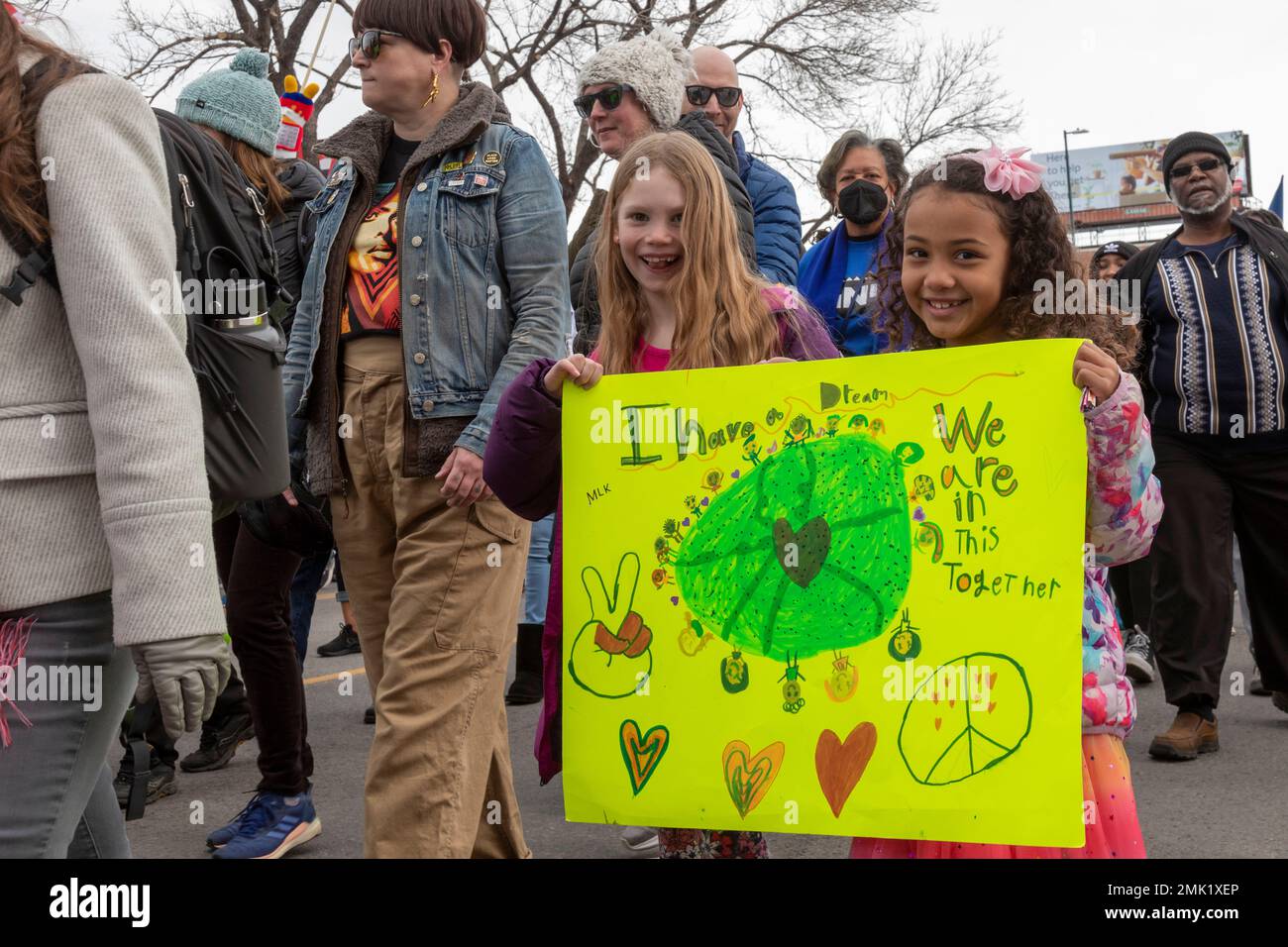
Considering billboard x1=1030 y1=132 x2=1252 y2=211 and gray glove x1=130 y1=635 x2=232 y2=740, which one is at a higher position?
billboard x1=1030 y1=132 x2=1252 y2=211

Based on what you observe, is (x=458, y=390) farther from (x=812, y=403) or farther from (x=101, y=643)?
(x=101, y=643)

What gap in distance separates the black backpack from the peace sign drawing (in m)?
0.63

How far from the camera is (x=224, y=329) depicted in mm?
2346

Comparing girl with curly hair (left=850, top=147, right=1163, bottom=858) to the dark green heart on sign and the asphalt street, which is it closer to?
the dark green heart on sign

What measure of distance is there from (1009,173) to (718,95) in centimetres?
247

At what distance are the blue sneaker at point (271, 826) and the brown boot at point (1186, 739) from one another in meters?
3.28

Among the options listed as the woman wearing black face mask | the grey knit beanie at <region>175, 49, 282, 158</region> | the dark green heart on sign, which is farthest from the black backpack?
the woman wearing black face mask

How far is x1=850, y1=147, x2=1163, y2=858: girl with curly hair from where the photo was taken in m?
2.27

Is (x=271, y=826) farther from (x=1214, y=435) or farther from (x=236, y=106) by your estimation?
(x=1214, y=435)

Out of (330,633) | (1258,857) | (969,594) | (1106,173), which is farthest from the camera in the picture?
(1106,173)

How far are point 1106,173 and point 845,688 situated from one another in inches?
3029

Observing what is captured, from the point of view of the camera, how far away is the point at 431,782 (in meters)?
3.13

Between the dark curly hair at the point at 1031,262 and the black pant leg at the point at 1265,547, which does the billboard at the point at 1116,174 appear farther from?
the dark curly hair at the point at 1031,262
